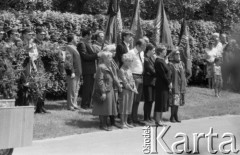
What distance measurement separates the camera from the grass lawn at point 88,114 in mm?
10670

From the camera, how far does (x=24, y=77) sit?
11.6m

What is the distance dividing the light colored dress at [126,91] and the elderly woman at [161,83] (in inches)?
26.0

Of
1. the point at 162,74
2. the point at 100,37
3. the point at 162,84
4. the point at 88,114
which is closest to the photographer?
the point at 162,74

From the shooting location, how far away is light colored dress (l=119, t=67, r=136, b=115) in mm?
11492

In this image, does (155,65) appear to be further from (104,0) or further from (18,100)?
(104,0)

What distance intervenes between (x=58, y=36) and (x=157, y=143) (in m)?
6.26

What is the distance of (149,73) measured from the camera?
12133 mm

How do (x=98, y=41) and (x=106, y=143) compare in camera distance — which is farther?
(x=98, y=41)

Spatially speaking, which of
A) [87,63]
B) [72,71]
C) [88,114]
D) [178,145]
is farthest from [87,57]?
[178,145]

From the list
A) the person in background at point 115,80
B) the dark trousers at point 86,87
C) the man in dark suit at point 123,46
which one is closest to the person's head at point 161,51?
the man in dark suit at point 123,46

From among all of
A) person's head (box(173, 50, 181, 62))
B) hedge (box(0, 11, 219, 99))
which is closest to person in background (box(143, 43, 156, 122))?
person's head (box(173, 50, 181, 62))

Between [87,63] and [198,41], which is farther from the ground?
[198,41]

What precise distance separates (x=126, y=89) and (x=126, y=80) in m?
0.21

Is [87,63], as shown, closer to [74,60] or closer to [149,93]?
[74,60]
